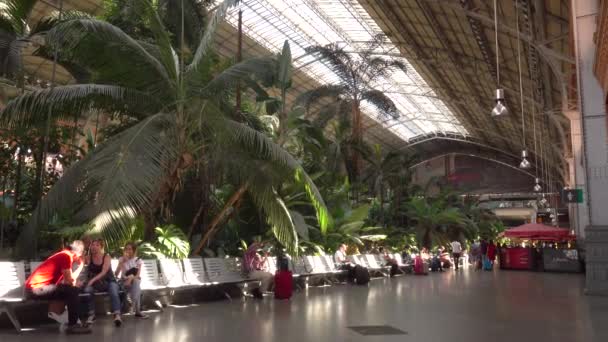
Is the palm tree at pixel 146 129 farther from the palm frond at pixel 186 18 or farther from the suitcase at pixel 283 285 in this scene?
the palm frond at pixel 186 18

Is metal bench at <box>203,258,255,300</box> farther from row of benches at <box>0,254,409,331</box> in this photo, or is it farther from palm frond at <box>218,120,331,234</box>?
palm frond at <box>218,120,331,234</box>

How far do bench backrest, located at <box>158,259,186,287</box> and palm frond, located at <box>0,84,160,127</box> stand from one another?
2488mm

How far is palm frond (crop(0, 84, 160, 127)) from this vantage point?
26.5 ft

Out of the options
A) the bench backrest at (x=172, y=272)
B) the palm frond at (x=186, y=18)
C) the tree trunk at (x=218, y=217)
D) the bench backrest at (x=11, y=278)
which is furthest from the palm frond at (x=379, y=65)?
the bench backrest at (x=11, y=278)

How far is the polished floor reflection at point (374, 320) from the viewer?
574cm

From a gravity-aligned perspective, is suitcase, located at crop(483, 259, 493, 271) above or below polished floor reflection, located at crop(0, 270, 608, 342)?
above

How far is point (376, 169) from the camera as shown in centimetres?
2667

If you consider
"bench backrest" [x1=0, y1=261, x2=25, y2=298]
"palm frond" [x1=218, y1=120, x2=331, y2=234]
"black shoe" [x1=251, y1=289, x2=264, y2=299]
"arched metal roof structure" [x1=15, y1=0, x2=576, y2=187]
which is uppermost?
"arched metal roof structure" [x1=15, y1=0, x2=576, y2=187]

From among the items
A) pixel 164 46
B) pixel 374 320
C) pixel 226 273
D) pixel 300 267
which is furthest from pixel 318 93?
pixel 374 320

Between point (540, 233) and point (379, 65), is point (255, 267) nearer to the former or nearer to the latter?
point (379, 65)

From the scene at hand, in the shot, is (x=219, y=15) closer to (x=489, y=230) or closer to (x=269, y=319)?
(x=269, y=319)

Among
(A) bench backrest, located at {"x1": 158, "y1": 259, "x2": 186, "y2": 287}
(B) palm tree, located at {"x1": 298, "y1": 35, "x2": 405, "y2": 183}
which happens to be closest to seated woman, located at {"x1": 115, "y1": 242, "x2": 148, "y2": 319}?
(A) bench backrest, located at {"x1": 158, "y1": 259, "x2": 186, "y2": 287}

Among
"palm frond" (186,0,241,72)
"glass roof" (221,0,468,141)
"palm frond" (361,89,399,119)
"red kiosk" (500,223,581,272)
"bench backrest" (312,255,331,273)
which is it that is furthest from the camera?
"glass roof" (221,0,468,141)

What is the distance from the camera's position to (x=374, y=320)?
7078 mm
